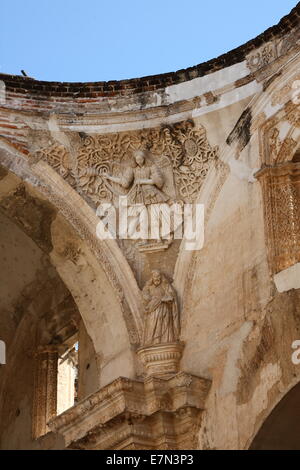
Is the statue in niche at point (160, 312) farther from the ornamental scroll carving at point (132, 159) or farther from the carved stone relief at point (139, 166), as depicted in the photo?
the ornamental scroll carving at point (132, 159)

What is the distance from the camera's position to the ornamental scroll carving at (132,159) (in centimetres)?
1370

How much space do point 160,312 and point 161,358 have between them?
0.50 meters

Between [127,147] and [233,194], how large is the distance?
4.67 feet

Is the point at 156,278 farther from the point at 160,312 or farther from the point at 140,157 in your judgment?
the point at 140,157

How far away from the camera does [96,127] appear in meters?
14.1

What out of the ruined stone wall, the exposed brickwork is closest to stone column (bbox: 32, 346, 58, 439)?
the ruined stone wall

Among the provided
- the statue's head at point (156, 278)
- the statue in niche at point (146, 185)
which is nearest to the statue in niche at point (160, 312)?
the statue's head at point (156, 278)

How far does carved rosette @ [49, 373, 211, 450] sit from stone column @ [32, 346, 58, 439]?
2.90 metres

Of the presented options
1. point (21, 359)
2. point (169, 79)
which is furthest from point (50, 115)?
point (21, 359)

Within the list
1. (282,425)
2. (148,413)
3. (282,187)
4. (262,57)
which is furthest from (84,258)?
(282,425)

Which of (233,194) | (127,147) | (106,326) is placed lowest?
(106,326)

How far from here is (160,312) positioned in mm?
13211

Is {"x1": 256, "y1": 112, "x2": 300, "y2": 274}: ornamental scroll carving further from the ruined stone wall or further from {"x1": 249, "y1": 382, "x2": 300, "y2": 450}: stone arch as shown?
{"x1": 249, "y1": 382, "x2": 300, "y2": 450}: stone arch

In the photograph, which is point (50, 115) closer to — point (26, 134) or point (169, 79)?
point (26, 134)
